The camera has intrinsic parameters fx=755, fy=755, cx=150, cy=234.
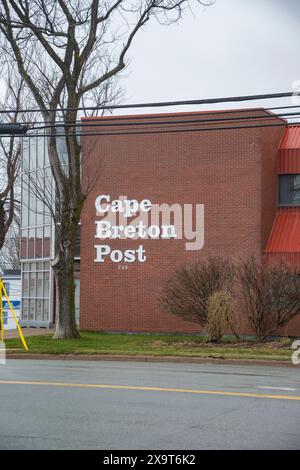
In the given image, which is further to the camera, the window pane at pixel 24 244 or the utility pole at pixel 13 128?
the window pane at pixel 24 244

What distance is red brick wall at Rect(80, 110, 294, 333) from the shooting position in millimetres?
28359

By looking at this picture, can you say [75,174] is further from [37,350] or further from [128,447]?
[128,447]

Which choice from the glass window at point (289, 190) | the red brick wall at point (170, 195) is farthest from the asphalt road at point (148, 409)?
the glass window at point (289, 190)

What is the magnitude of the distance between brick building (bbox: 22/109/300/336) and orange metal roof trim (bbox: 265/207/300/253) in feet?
0.13

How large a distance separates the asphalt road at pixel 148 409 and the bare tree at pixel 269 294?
6594mm

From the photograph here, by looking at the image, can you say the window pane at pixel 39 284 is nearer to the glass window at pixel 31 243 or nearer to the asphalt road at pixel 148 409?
Answer: the glass window at pixel 31 243

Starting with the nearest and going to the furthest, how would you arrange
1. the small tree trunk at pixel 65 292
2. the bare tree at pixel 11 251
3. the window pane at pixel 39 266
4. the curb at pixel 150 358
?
the curb at pixel 150 358, the small tree trunk at pixel 65 292, the window pane at pixel 39 266, the bare tree at pixel 11 251

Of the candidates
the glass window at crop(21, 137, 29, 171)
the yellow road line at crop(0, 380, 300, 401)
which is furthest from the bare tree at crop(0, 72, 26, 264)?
the yellow road line at crop(0, 380, 300, 401)

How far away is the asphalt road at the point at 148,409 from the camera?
8688 mm

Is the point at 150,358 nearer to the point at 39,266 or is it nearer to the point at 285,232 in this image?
the point at 285,232

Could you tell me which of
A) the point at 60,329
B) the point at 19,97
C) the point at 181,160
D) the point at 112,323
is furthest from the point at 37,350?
the point at 19,97

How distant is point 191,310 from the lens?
974 inches

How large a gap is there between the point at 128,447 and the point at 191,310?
54.3ft
